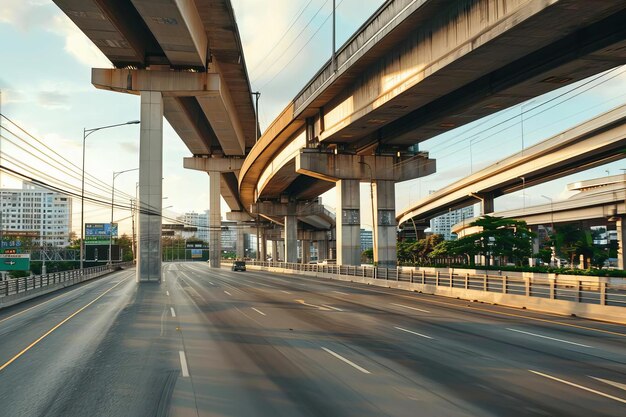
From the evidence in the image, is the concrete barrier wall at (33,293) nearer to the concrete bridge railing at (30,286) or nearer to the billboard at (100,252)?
the concrete bridge railing at (30,286)

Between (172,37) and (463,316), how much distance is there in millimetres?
29310

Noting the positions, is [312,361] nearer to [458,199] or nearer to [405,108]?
[405,108]

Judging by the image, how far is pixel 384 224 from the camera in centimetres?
4731

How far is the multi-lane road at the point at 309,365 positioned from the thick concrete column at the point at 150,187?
980 inches

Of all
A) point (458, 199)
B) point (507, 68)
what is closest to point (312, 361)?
point (507, 68)

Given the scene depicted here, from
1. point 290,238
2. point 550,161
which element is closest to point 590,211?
point 550,161

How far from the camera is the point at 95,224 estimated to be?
102188 mm

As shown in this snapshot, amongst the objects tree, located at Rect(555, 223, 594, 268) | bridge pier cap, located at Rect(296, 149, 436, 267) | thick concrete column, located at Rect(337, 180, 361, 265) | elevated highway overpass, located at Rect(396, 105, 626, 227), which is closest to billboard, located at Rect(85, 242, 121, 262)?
elevated highway overpass, located at Rect(396, 105, 626, 227)

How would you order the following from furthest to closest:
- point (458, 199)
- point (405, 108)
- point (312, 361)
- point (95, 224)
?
point (95, 224) < point (458, 199) < point (405, 108) < point (312, 361)

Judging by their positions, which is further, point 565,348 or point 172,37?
point 172,37

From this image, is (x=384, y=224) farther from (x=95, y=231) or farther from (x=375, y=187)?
(x=95, y=231)

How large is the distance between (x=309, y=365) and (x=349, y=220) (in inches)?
1454

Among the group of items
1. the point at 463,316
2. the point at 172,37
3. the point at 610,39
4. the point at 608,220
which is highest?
the point at 172,37

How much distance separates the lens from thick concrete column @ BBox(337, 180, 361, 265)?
1865 inches
